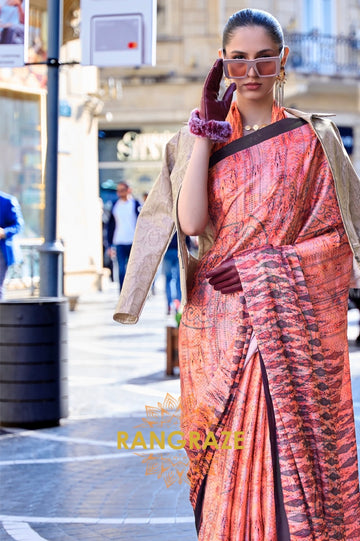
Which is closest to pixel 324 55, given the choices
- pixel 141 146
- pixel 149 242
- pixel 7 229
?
pixel 141 146

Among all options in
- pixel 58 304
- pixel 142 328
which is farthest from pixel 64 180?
pixel 58 304

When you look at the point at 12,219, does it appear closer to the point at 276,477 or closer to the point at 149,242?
the point at 149,242

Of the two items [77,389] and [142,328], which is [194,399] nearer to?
[77,389]

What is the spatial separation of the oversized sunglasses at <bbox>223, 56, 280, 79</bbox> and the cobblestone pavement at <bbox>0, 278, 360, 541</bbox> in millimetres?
1489

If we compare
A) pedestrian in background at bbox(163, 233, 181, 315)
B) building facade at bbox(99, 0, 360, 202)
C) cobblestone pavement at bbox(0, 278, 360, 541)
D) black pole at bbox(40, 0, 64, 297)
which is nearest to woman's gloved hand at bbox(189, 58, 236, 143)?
cobblestone pavement at bbox(0, 278, 360, 541)

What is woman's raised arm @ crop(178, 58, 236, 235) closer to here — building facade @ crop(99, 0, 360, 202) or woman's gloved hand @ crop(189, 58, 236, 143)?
woman's gloved hand @ crop(189, 58, 236, 143)

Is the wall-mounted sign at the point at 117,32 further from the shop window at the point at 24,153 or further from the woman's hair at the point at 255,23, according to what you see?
the shop window at the point at 24,153

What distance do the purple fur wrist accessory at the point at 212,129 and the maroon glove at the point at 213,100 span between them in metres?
0.03

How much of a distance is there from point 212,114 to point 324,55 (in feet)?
85.6

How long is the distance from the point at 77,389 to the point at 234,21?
5741mm

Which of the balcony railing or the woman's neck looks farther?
the balcony railing

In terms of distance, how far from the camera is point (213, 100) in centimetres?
336

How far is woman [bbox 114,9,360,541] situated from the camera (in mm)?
3162

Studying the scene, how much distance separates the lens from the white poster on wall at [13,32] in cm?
745
